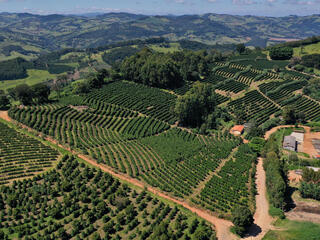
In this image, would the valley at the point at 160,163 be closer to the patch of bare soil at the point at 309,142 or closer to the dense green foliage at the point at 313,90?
the patch of bare soil at the point at 309,142

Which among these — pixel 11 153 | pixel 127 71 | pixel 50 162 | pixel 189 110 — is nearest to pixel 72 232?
pixel 50 162

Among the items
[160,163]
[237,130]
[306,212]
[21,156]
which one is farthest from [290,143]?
[21,156]

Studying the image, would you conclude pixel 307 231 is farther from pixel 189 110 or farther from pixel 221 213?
pixel 189 110

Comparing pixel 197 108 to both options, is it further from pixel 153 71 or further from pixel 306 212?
pixel 306 212

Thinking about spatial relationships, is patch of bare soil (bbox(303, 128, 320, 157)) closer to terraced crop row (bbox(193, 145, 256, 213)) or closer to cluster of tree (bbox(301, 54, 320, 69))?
terraced crop row (bbox(193, 145, 256, 213))

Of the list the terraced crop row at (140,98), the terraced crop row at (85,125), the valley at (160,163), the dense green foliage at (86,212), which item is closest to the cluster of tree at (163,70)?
the valley at (160,163)

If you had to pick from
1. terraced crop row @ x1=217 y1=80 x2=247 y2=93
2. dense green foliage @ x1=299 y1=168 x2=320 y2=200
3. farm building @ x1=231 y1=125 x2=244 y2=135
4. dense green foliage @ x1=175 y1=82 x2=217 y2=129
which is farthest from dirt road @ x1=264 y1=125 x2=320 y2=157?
terraced crop row @ x1=217 y1=80 x2=247 y2=93
